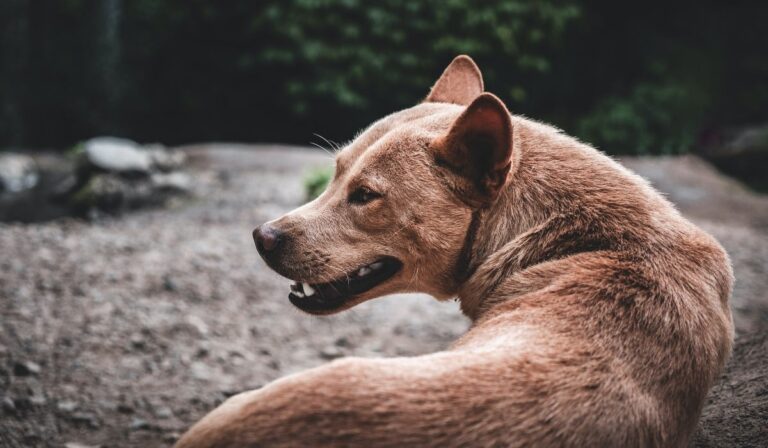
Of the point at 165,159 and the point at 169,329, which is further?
the point at 165,159

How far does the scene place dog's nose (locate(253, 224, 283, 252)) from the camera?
3.03 m

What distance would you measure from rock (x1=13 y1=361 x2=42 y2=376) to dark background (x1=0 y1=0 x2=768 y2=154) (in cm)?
1098

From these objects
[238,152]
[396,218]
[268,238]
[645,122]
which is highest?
[396,218]

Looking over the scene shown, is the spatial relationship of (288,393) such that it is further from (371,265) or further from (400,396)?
(371,265)

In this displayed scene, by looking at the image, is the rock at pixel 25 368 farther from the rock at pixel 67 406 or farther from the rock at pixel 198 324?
the rock at pixel 198 324

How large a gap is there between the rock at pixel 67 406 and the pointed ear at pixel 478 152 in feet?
9.20

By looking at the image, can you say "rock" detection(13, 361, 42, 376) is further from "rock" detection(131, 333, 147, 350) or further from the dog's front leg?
the dog's front leg

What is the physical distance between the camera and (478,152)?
109 inches

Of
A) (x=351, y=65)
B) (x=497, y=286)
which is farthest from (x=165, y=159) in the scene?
(x=497, y=286)

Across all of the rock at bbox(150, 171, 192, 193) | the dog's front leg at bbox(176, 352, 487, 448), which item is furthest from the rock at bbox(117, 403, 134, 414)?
the rock at bbox(150, 171, 192, 193)

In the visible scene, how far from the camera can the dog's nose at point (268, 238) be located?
3027mm

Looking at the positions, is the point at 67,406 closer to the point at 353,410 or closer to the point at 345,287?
the point at 345,287

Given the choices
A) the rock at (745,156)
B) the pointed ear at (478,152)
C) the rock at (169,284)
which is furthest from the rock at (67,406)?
the rock at (745,156)

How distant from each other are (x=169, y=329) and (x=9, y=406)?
4.92 feet
